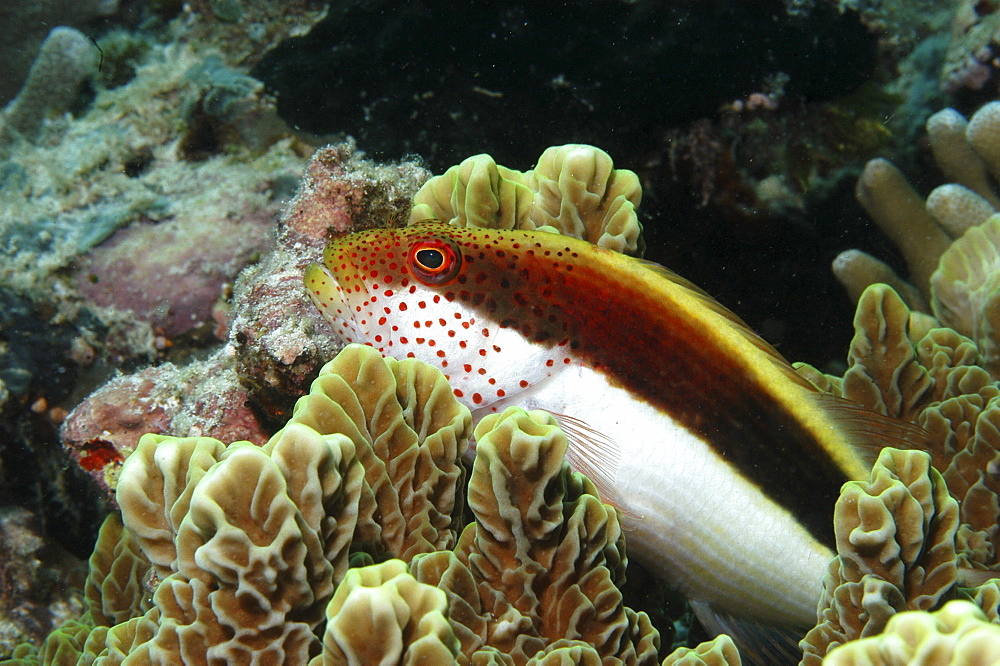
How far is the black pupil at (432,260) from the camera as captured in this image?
2.24m

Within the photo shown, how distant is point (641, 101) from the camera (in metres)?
5.51

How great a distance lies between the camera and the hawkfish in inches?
89.4

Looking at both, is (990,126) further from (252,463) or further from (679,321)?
(252,463)

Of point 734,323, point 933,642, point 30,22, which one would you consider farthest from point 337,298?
point 30,22

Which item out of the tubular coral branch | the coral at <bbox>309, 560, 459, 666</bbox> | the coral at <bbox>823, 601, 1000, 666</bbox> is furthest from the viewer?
the tubular coral branch

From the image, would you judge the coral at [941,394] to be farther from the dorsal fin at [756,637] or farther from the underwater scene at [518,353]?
the dorsal fin at [756,637]

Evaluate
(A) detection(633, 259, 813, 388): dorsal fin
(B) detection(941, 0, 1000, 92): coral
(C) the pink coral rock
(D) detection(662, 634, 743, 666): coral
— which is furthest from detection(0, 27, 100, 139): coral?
(B) detection(941, 0, 1000, 92): coral

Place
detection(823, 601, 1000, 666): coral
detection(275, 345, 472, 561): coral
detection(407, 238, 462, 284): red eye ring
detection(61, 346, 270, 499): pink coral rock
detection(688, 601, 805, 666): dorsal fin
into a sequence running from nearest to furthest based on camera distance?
1. detection(823, 601, 1000, 666): coral
2. detection(275, 345, 472, 561): coral
3. detection(407, 238, 462, 284): red eye ring
4. detection(688, 601, 805, 666): dorsal fin
5. detection(61, 346, 270, 499): pink coral rock

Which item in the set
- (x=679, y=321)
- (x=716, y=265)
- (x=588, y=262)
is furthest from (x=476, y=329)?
(x=716, y=265)

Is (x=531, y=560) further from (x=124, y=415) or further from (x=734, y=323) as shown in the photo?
(x=124, y=415)

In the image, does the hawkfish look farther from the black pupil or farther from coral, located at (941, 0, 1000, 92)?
coral, located at (941, 0, 1000, 92)

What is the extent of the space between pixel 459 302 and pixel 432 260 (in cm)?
19

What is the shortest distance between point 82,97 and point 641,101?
7914 mm

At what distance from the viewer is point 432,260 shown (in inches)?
88.4
